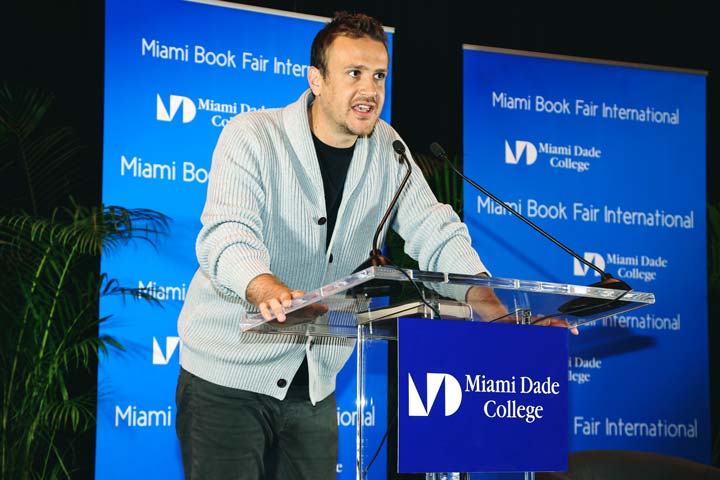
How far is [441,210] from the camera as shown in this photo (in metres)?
2.79

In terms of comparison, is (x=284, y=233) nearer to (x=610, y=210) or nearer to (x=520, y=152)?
(x=520, y=152)

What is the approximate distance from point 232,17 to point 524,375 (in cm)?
330

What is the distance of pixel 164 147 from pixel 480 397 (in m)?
3.04

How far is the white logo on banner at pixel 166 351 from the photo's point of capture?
4.46 m

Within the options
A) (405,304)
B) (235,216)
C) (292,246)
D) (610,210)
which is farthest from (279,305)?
(610,210)

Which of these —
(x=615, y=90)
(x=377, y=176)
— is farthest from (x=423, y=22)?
(x=377, y=176)

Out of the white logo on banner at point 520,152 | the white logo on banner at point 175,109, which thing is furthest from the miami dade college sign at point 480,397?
the white logo on banner at point 520,152

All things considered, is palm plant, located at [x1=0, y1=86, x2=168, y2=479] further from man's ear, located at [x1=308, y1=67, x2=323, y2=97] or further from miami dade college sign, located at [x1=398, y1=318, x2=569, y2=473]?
miami dade college sign, located at [x1=398, y1=318, x2=569, y2=473]

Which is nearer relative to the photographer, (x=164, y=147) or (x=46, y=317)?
(x=46, y=317)

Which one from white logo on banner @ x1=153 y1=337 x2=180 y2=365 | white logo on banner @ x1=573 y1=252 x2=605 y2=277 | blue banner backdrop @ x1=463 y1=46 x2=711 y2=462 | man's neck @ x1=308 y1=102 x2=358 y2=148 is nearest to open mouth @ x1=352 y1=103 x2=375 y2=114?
man's neck @ x1=308 y1=102 x2=358 y2=148

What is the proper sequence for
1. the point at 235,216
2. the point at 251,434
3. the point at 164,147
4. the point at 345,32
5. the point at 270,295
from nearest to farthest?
the point at 270,295
the point at 235,216
the point at 251,434
the point at 345,32
the point at 164,147

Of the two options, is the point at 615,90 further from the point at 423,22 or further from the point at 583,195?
the point at 423,22

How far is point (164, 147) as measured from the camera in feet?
15.1

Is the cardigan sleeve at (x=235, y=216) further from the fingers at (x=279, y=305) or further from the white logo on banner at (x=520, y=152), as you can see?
the white logo on banner at (x=520, y=152)
